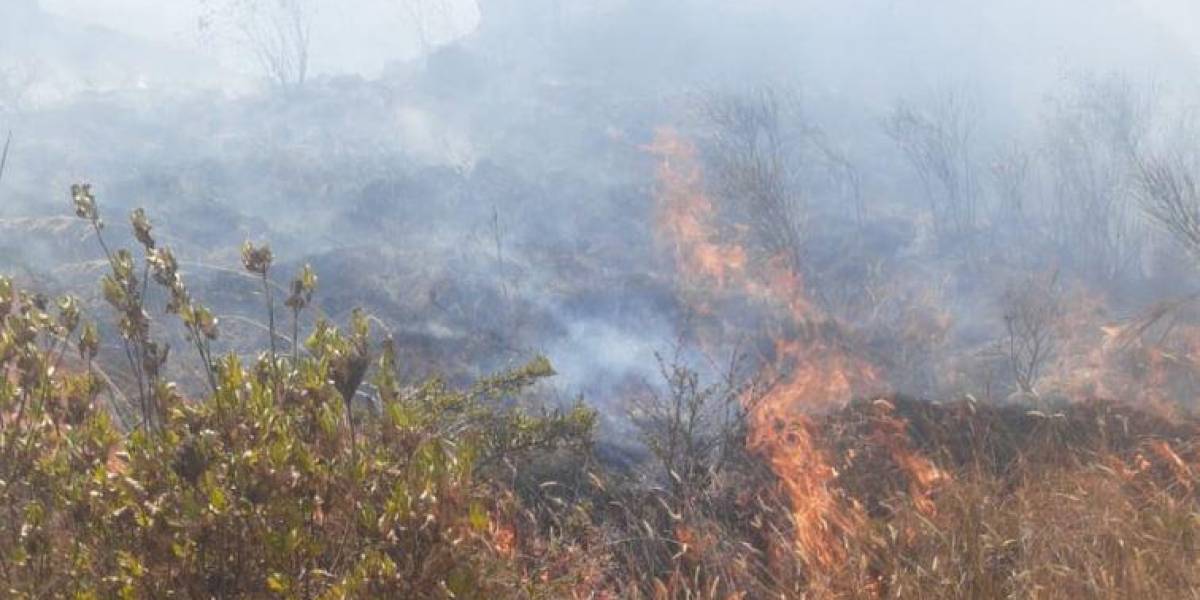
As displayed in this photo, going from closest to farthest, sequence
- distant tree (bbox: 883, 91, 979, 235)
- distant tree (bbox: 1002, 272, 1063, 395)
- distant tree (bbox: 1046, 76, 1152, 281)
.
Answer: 1. distant tree (bbox: 1002, 272, 1063, 395)
2. distant tree (bbox: 1046, 76, 1152, 281)
3. distant tree (bbox: 883, 91, 979, 235)

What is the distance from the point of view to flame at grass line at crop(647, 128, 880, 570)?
4762mm

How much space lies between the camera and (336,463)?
1.86 m

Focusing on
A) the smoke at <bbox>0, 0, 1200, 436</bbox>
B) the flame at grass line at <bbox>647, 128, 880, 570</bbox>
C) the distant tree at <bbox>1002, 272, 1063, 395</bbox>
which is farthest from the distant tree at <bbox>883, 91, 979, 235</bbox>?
the distant tree at <bbox>1002, 272, 1063, 395</bbox>

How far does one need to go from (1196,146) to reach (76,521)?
115 feet

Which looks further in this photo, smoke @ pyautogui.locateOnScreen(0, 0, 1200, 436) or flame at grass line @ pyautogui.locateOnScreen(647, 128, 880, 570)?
smoke @ pyautogui.locateOnScreen(0, 0, 1200, 436)

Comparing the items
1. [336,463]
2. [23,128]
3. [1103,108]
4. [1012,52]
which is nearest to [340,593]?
[336,463]

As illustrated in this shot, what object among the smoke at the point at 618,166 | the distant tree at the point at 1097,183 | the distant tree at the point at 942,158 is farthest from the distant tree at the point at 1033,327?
the distant tree at the point at 942,158

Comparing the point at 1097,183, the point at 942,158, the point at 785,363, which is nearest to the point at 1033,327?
the point at 785,363

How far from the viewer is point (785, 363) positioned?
1318cm

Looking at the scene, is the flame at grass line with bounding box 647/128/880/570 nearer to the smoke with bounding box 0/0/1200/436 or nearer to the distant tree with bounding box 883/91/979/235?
the smoke with bounding box 0/0/1200/436

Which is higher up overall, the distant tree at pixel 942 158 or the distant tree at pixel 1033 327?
the distant tree at pixel 942 158

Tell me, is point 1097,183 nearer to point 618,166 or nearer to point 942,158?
point 942,158

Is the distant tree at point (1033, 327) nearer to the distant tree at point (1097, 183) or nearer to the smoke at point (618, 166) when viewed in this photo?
the smoke at point (618, 166)

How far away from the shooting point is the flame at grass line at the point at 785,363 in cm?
476
